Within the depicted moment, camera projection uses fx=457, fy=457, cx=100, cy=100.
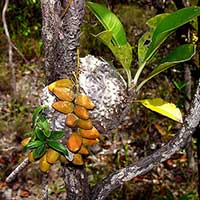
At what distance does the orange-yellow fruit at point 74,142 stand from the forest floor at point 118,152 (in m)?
1.41

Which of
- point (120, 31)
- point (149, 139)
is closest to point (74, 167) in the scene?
point (120, 31)

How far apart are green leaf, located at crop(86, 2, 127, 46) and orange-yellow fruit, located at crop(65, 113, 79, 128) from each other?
192 millimetres

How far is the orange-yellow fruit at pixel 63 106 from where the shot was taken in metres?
0.90

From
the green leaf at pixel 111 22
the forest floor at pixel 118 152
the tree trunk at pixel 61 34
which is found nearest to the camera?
the tree trunk at pixel 61 34

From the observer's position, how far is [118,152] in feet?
8.93

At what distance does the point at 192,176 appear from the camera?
254 centimetres

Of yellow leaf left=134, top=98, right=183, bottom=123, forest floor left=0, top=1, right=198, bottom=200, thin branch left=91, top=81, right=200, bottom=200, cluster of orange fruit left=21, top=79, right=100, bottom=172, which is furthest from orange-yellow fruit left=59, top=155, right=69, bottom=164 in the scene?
forest floor left=0, top=1, right=198, bottom=200

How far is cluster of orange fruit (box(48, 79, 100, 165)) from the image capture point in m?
0.89

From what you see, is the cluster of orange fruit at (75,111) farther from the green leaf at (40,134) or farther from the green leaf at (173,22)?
the green leaf at (173,22)

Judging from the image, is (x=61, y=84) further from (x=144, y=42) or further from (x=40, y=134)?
(x=144, y=42)

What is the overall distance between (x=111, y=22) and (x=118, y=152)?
1.78 m

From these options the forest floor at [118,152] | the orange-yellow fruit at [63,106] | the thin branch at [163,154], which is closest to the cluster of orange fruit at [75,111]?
the orange-yellow fruit at [63,106]

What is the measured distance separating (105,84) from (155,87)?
2.16 metres

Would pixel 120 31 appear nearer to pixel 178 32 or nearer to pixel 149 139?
pixel 178 32
